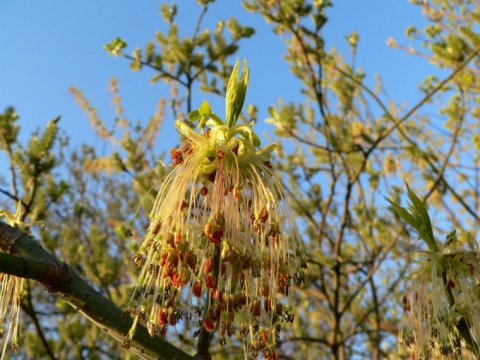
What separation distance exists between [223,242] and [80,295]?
380 mm

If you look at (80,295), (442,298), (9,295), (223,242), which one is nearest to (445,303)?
(442,298)

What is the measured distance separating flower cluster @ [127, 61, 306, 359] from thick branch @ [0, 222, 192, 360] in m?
0.04

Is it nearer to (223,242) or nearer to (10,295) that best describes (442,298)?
(223,242)

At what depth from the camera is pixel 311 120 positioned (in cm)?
587

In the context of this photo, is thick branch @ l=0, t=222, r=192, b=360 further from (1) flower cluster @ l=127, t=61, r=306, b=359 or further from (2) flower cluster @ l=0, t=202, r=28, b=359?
(2) flower cluster @ l=0, t=202, r=28, b=359

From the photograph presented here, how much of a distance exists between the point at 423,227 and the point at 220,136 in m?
0.78

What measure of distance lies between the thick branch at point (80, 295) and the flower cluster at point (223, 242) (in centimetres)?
4

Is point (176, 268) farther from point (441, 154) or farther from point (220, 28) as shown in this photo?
point (441, 154)

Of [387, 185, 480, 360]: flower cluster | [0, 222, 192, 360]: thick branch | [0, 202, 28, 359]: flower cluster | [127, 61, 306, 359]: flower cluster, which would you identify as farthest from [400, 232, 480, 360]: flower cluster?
[0, 202, 28, 359]: flower cluster

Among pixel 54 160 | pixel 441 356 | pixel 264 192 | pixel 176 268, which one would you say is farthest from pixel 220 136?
pixel 54 160

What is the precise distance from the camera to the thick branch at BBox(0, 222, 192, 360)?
1280 mm

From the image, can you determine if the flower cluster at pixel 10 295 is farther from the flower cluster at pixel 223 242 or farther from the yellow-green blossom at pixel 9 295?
the flower cluster at pixel 223 242

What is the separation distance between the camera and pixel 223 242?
1410mm

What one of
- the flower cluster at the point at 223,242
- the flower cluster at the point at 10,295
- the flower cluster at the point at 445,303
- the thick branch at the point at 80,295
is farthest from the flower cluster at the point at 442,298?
the flower cluster at the point at 10,295
